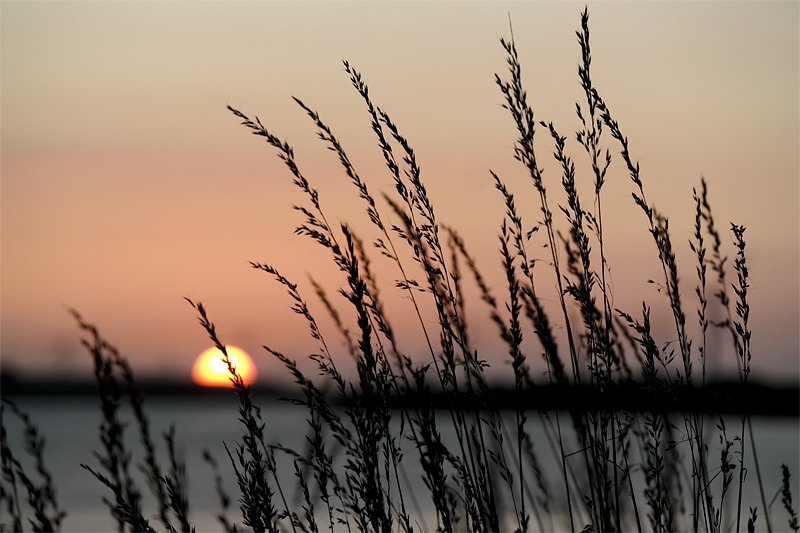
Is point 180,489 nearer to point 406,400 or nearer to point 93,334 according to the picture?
point 93,334

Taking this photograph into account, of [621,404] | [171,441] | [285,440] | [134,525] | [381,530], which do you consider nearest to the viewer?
[134,525]

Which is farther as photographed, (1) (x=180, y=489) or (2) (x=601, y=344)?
(2) (x=601, y=344)

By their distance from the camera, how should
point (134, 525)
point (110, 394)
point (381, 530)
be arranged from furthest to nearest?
point (381, 530), point (134, 525), point (110, 394)

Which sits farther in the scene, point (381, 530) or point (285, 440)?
point (285, 440)

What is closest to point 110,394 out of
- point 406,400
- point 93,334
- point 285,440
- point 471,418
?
point 93,334

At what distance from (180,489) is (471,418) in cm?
106

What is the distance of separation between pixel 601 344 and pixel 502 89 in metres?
0.94

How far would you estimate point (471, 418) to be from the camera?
2621 mm

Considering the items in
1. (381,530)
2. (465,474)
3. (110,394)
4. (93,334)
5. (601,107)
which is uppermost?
Result: (601,107)

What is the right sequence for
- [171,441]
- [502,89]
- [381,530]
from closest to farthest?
[171,441] → [381,530] → [502,89]

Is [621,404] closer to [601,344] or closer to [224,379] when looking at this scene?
[601,344]

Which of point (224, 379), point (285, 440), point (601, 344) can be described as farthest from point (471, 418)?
point (285, 440)

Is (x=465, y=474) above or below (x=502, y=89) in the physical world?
below

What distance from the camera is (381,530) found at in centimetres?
221
